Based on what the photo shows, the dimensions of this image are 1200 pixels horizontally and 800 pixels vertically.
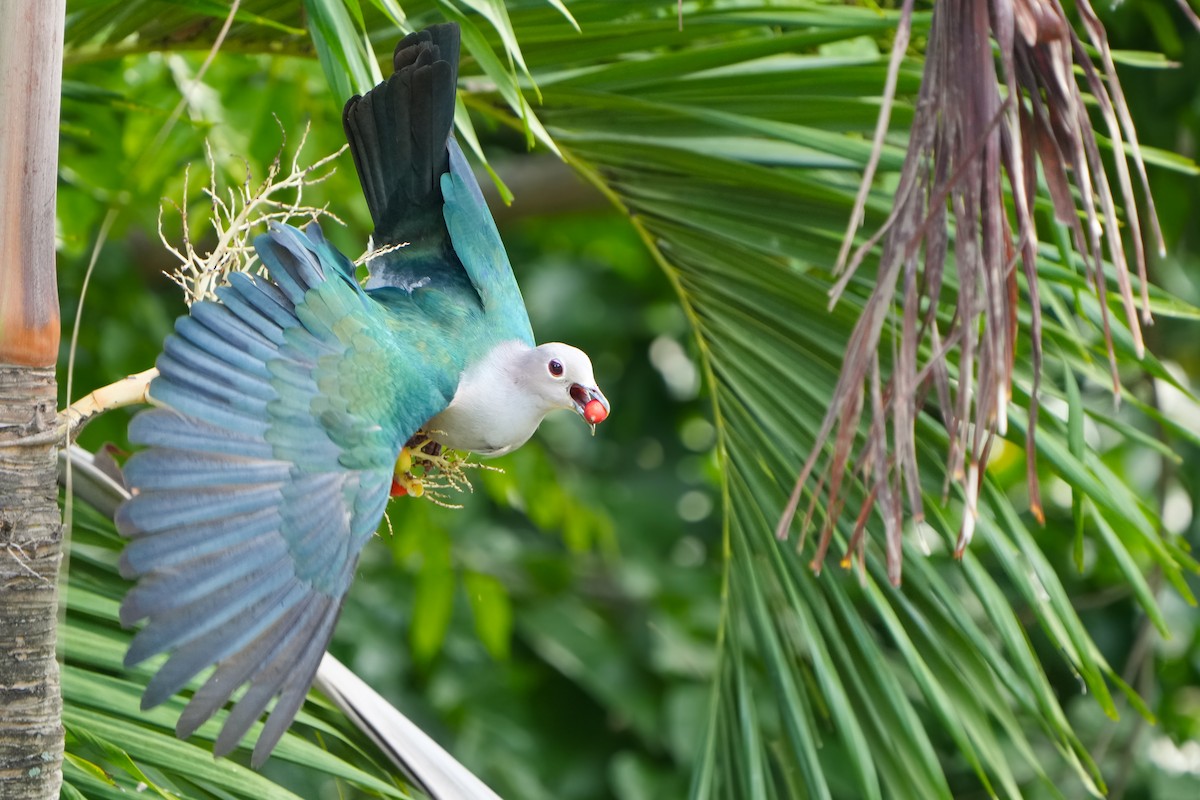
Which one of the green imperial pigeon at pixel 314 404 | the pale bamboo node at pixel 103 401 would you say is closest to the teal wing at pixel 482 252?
the green imperial pigeon at pixel 314 404

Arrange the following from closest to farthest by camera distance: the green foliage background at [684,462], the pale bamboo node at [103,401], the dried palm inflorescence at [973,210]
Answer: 1. the dried palm inflorescence at [973,210]
2. the pale bamboo node at [103,401]
3. the green foliage background at [684,462]

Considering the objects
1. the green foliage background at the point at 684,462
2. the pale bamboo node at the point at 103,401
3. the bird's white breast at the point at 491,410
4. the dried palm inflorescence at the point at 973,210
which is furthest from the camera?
the green foliage background at the point at 684,462

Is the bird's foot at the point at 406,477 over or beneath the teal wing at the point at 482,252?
beneath

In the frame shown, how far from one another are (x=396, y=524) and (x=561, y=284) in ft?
3.98

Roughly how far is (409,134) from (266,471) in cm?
40

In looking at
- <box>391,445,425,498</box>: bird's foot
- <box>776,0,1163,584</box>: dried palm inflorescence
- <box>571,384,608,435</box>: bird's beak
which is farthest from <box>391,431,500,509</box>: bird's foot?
<box>776,0,1163,584</box>: dried palm inflorescence

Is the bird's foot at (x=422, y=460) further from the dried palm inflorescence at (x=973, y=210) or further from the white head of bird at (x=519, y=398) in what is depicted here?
the dried palm inflorescence at (x=973, y=210)

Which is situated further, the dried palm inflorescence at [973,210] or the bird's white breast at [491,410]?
the bird's white breast at [491,410]

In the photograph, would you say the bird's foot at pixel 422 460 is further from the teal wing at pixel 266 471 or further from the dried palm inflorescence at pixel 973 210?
the dried palm inflorescence at pixel 973 210

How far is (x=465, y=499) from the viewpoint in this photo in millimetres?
3098

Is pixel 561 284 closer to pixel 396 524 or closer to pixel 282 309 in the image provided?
pixel 396 524

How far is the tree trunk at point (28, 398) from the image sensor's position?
2.98ft

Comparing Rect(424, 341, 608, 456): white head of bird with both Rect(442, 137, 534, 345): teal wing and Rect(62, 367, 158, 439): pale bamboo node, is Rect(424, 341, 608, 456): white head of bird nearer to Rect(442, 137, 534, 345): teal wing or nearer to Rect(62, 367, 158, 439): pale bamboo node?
Rect(442, 137, 534, 345): teal wing

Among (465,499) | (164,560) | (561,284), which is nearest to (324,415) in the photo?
(164,560)
